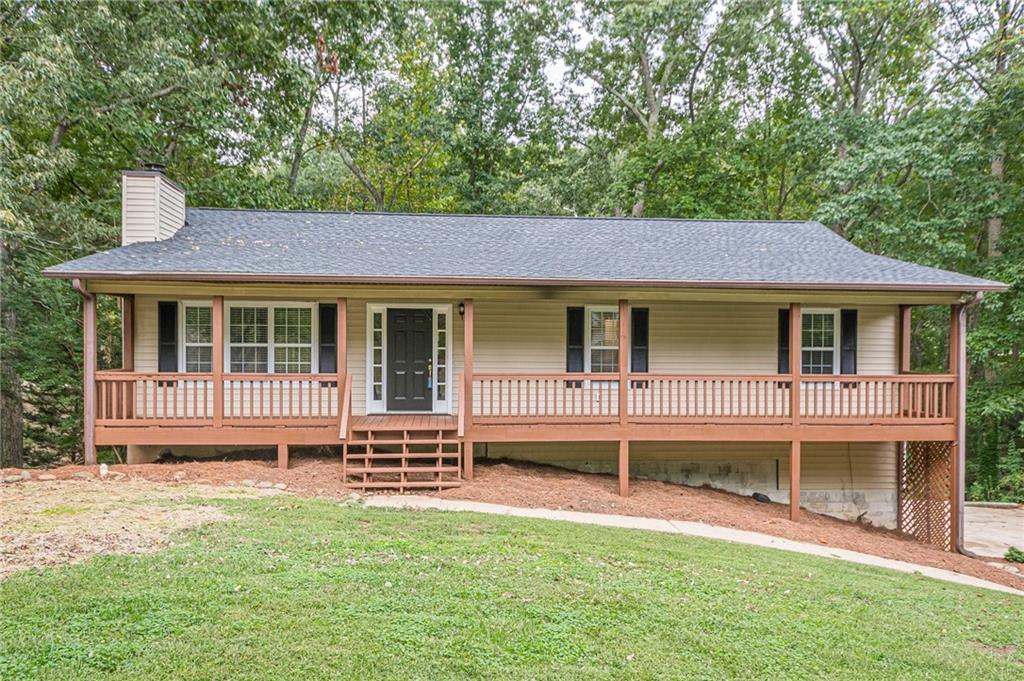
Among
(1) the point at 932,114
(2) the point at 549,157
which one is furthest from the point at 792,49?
(2) the point at 549,157

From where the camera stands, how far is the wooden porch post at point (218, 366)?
8797 millimetres

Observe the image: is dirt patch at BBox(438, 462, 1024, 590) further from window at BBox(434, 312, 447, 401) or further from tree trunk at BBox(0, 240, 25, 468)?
tree trunk at BBox(0, 240, 25, 468)

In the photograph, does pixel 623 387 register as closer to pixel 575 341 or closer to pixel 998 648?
pixel 575 341

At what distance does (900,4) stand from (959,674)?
19704mm

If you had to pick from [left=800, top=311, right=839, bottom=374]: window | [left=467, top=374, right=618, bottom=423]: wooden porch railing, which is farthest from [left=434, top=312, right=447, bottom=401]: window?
[left=800, top=311, right=839, bottom=374]: window

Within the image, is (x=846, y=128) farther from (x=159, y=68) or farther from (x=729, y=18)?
(x=159, y=68)

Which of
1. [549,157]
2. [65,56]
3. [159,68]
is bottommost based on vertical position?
[65,56]

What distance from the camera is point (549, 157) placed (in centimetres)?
2350

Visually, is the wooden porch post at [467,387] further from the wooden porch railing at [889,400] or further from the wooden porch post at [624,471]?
the wooden porch railing at [889,400]

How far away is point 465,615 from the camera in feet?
13.6

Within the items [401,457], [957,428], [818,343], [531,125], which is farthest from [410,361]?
[531,125]

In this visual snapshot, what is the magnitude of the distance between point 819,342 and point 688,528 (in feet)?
18.6

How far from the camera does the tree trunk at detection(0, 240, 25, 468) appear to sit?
11837mm

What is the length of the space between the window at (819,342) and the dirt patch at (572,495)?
3.03m
